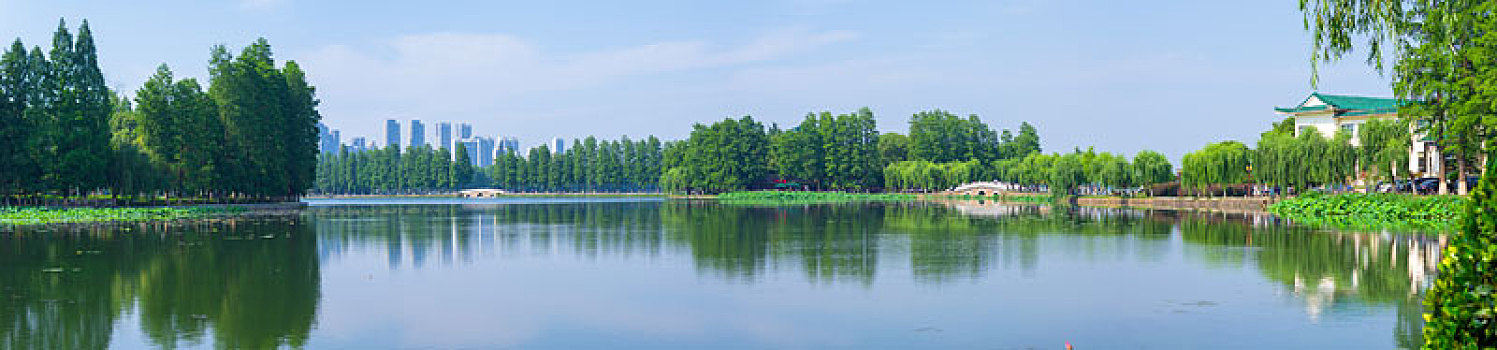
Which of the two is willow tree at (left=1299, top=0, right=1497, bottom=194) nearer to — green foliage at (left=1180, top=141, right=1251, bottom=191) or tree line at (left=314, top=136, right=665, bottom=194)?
green foliage at (left=1180, top=141, right=1251, bottom=191)

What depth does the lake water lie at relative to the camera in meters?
13.3

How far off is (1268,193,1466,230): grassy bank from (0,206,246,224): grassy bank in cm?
5621

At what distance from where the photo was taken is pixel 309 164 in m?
80.3

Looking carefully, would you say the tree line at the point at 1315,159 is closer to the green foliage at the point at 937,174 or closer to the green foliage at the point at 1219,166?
the green foliage at the point at 1219,166

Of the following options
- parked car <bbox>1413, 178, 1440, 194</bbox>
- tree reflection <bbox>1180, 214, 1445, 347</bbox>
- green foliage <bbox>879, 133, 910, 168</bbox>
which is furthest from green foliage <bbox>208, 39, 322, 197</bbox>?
green foliage <bbox>879, 133, 910, 168</bbox>

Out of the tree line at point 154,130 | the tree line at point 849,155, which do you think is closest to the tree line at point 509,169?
the tree line at point 849,155

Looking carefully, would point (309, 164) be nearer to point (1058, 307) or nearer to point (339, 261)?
point (339, 261)

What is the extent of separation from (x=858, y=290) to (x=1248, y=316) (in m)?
6.55

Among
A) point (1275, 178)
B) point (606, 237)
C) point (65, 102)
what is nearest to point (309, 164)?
point (65, 102)

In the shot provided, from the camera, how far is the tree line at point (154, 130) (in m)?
51.9

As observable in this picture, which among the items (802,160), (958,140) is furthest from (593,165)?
(958,140)

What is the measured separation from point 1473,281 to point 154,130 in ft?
220

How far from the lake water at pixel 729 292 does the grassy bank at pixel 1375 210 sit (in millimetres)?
6717

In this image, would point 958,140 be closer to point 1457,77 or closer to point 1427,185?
point 1427,185
